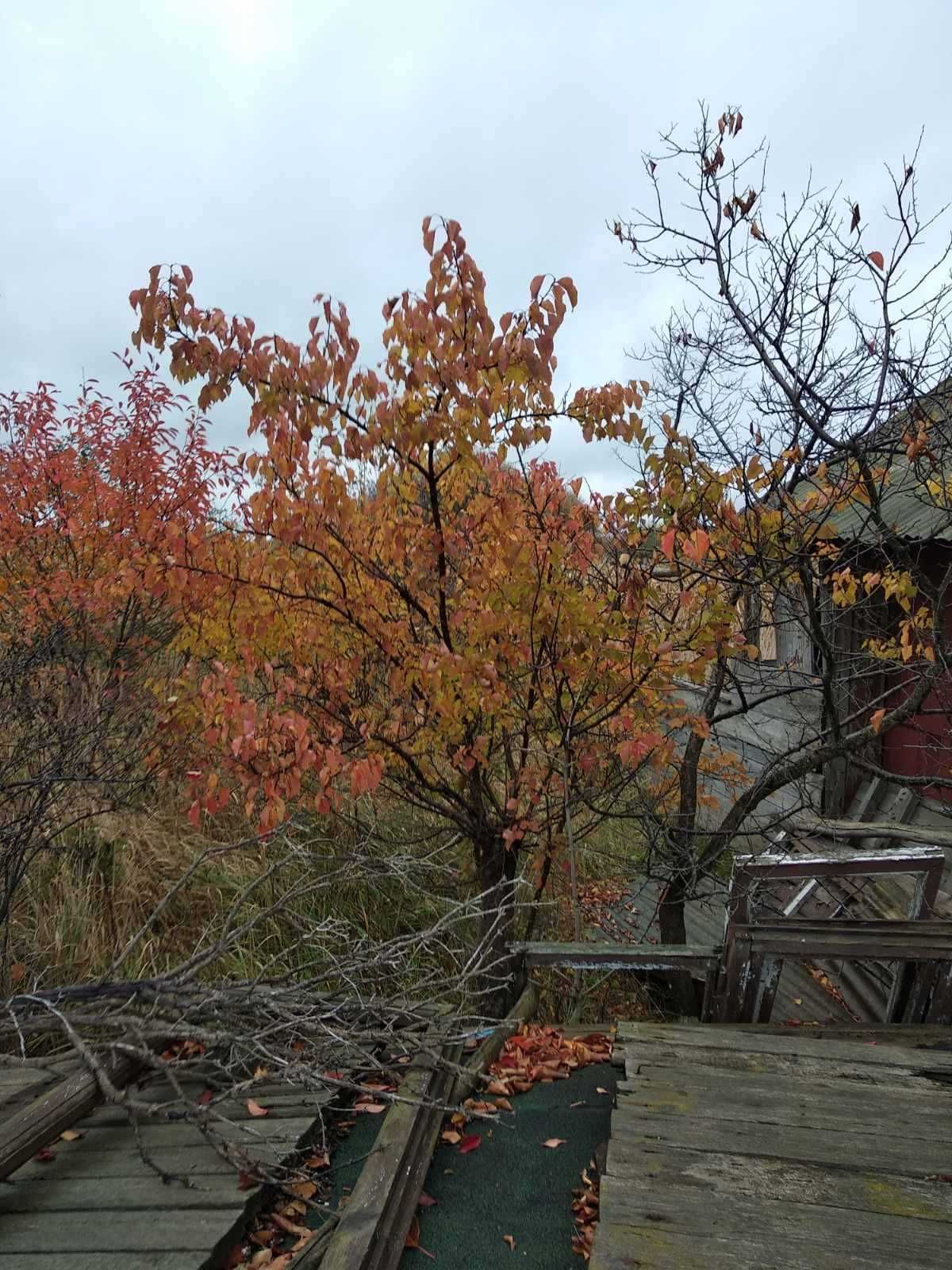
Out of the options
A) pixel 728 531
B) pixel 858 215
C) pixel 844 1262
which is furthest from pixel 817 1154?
pixel 858 215

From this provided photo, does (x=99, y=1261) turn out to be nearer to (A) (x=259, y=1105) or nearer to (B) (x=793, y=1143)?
(A) (x=259, y=1105)

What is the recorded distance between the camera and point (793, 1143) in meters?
2.46

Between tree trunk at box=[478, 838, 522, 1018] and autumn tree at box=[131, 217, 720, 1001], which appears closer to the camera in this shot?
autumn tree at box=[131, 217, 720, 1001]

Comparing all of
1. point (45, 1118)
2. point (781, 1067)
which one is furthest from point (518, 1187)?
point (45, 1118)

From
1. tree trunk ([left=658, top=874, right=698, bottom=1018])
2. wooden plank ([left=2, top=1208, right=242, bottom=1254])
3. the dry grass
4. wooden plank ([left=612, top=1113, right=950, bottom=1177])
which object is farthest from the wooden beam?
wooden plank ([left=2, top=1208, right=242, bottom=1254])

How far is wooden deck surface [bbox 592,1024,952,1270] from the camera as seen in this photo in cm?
195

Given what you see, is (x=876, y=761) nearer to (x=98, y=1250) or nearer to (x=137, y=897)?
(x=137, y=897)

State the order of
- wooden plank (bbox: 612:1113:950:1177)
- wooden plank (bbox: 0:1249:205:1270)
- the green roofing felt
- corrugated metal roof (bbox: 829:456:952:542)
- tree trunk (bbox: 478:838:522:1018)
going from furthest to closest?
corrugated metal roof (bbox: 829:456:952:542) → tree trunk (bbox: 478:838:522:1018) → the green roofing felt → wooden plank (bbox: 0:1249:205:1270) → wooden plank (bbox: 612:1113:950:1177)

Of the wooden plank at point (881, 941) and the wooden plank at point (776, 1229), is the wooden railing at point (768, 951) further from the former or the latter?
the wooden plank at point (776, 1229)

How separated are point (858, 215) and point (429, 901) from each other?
512cm

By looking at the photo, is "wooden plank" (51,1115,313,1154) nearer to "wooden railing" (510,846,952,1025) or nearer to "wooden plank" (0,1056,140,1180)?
"wooden plank" (0,1056,140,1180)

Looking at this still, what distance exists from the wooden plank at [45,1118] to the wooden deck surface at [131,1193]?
0.45 ft

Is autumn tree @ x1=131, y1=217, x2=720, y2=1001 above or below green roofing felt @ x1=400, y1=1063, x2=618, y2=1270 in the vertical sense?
above

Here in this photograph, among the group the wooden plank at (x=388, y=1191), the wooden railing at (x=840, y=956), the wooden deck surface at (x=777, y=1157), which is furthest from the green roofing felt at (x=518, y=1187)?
the wooden railing at (x=840, y=956)
